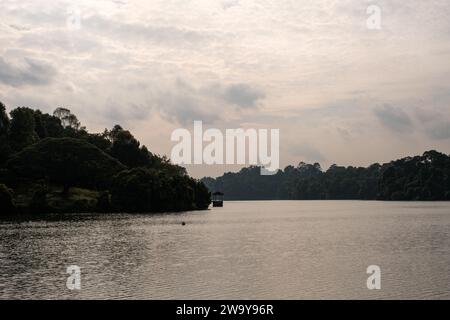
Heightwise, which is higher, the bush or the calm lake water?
the bush

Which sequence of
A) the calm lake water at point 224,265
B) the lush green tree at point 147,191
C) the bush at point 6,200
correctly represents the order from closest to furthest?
the calm lake water at point 224,265 < the bush at point 6,200 < the lush green tree at point 147,191

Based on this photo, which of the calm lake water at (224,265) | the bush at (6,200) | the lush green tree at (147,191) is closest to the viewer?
the calm lake water at (224,265)

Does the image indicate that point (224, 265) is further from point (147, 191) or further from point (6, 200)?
point (147, 191)

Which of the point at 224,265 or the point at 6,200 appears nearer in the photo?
the point at 224,265

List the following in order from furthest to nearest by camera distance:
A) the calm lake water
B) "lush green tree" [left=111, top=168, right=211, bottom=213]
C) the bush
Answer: "lush green tree" [left=111, top=168, right=211, bottom=213] → the bush → the calm lake water

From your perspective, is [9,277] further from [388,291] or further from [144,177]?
[144,177]

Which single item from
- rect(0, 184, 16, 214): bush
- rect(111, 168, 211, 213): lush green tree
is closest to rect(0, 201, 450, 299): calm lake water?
rect(0, 184, 16, 214): bush

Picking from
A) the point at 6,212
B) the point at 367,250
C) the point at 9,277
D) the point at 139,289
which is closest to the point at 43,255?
the point at 9,277

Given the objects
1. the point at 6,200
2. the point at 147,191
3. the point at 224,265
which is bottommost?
the point at 224,265

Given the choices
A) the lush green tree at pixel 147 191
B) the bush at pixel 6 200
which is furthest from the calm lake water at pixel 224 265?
the lush green tree at pixel 147 191

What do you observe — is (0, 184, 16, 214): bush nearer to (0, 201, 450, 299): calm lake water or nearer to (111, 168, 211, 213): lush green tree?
(111, 168, 211, 213): lush green tree

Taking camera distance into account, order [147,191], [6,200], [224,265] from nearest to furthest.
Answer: [224,265]
[6,200]
[147,191]

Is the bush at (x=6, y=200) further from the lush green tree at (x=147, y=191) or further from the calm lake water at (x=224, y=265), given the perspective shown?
the calm lake water at (x=224, y=265)

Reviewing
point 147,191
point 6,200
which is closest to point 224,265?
point 6,200
